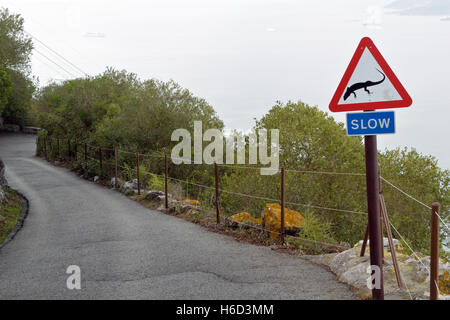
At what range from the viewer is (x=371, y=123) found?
4715 mm

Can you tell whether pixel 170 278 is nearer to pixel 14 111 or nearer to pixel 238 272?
pixel 238 272

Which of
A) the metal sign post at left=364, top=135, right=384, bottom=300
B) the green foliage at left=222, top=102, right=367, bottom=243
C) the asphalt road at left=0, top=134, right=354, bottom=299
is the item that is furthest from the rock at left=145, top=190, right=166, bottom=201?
the metal sign post at left=364, top=135, right=384, bottom=300

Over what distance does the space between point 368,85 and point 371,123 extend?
379mm

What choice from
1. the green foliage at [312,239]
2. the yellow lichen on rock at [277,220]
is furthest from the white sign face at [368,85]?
the yellow lichen on rock at [277,220]

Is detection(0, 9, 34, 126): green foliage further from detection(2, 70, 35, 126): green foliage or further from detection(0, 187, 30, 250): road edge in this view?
detection(0, 187, 30, 250): road edge

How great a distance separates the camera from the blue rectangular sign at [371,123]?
4641mm

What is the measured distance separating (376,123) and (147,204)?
1220 cm

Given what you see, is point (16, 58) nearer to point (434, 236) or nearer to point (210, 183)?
point (210, 183)

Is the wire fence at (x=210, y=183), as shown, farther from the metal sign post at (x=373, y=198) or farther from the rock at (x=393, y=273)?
the metal sign post at (x=373, y=198)

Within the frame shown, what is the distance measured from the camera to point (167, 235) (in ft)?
35.3

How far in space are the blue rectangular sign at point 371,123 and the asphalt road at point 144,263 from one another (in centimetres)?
238
